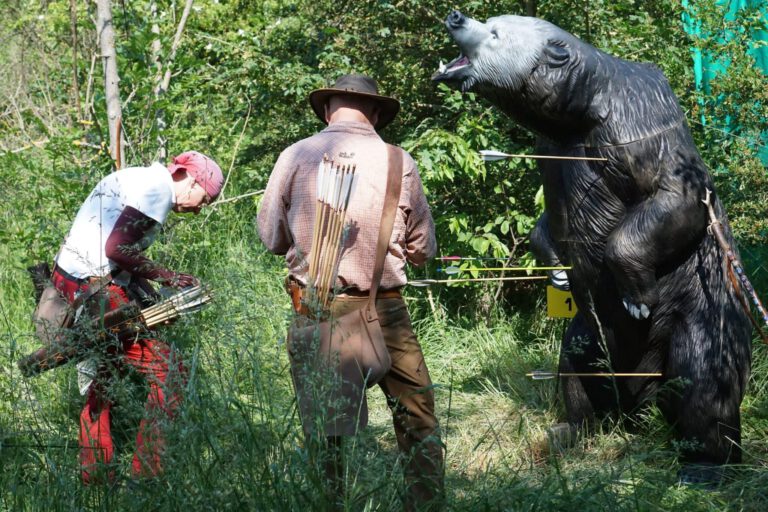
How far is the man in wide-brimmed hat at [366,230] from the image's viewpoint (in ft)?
11.9

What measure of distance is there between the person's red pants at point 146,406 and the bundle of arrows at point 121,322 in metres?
0.10

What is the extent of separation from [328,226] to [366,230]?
245 millimetres

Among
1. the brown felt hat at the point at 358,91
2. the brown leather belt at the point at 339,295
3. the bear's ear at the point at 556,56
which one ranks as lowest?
the brown leather belt at the point at 339,295

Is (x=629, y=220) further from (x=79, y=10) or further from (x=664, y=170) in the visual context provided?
(x=79, y=10)

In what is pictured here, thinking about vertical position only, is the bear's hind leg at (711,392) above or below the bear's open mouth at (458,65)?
below

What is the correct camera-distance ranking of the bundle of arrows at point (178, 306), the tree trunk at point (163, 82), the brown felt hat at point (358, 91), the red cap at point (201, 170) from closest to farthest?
the bundle of arrows at point (178, 306) → the brown felt hat at point (358, 91) → the red cap at point (201, 170) → the tree trunk at point (163, 82)

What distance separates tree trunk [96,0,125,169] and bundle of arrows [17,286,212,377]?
78.2 inches

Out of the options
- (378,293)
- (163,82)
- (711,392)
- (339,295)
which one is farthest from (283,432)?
(163,82)

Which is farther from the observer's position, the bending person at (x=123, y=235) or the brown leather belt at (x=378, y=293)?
the bending person at (x=123, y=235)

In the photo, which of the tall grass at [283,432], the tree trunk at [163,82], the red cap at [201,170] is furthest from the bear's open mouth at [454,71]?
the tree trunk at [163,82]

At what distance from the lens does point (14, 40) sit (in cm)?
1223

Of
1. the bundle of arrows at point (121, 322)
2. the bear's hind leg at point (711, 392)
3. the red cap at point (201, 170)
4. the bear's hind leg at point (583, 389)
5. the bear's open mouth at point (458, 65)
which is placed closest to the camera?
the bundle of arrows at point (121, 322)

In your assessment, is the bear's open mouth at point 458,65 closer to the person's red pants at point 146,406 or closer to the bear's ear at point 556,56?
the bear's ear at point 556,56

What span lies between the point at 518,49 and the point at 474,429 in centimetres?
202
